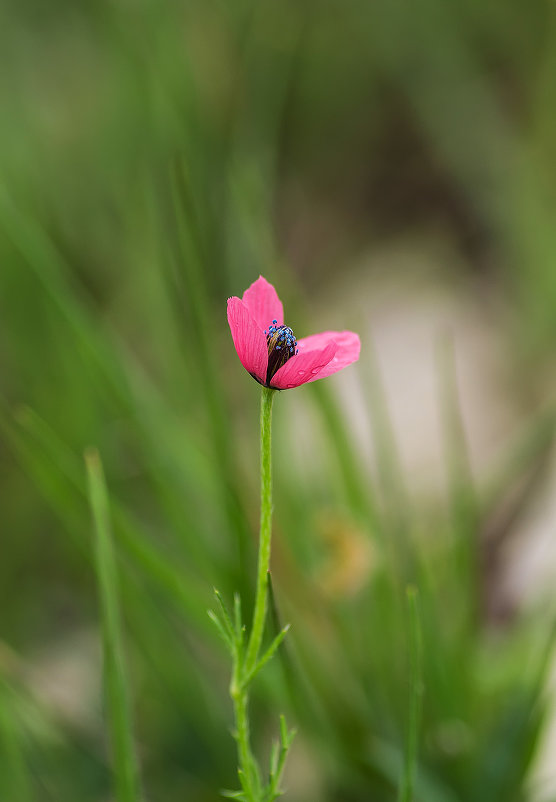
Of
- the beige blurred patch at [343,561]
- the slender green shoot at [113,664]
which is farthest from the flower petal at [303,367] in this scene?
the beige blurred patch at [343,561]

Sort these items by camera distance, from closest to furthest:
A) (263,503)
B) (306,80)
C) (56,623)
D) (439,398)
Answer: (263,503)
(56,623)
(439,398)
(306,80)

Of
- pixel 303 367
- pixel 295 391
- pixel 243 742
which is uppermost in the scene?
pixel 295 391

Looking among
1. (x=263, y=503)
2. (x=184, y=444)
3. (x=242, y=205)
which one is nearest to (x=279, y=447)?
(x=184, y=444)

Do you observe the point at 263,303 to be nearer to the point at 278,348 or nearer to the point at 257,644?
the point at 278,348

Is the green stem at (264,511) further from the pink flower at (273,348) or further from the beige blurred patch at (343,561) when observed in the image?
the beige blurred patch at (343,561)

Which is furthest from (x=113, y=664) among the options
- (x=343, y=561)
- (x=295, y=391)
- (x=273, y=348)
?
(x=295, y=391)

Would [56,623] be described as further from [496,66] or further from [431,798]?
[496,66]

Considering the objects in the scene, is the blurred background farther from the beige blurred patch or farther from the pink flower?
the pink flower

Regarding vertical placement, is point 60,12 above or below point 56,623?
above

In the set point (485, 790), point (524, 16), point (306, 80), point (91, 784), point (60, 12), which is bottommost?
point (485, 790)
